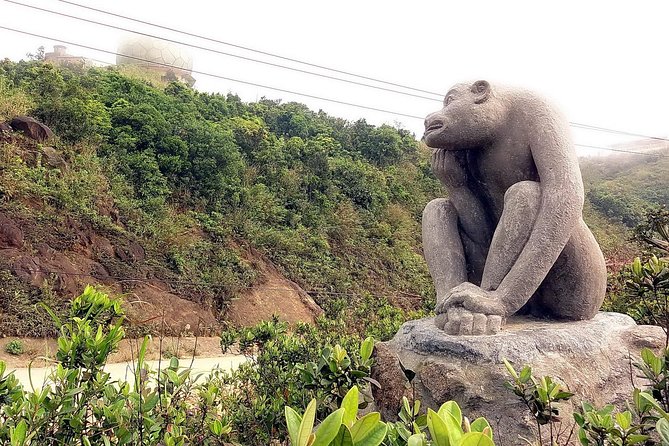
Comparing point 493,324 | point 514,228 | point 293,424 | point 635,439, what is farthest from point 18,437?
point 514,228

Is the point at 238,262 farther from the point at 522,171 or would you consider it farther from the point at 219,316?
the point at 522,171

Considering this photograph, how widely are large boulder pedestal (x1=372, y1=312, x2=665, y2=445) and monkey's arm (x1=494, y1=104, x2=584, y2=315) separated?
0.20 meters

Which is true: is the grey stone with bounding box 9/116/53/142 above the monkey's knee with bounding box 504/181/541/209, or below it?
above

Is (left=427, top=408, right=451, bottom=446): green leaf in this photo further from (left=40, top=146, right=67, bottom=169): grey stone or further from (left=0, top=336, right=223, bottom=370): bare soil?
(left=40, top=146, right=67, bottom=169): grey stone

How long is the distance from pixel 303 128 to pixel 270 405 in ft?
44.4

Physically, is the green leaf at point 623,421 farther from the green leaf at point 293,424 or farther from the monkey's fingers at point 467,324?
the monkey's fingers at point 467,324

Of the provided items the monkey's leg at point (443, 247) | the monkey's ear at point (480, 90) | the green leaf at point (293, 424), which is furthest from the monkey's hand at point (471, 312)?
the green leaf at point (293, 424)

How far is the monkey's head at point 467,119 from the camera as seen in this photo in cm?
253

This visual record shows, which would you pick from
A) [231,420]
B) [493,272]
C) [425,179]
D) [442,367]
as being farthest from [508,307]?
[425,179]

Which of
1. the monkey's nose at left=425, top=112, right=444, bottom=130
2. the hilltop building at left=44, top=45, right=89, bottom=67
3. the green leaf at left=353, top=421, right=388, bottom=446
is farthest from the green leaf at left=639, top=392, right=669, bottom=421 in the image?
the hilltop building at left=44, top=45, right=89, bottom=67

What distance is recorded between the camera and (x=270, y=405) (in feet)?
8.47

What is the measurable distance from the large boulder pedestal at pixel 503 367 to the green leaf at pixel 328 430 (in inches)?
49.3

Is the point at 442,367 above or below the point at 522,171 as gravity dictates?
below

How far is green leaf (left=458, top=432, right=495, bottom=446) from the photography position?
26.0 inches
